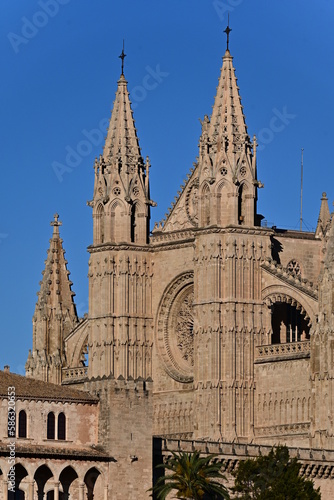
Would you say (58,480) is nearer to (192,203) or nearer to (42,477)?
(42,477)

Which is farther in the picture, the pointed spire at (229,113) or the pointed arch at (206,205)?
the pointed spire at (229,113)

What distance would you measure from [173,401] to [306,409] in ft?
29.3

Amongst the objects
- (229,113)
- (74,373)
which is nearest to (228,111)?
(229,113)

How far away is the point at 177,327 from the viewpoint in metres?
121

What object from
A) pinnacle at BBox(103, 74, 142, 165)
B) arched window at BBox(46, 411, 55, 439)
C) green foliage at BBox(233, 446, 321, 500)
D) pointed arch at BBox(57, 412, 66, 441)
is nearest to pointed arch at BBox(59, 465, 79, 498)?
pointed arch at BBox(57, 412, 66, 441)

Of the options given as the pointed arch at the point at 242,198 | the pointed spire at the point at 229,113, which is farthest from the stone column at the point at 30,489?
the pointed spire at the point at 229,113

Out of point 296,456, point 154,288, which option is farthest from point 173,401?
point 296,456

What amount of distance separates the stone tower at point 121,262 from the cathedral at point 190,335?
0.24 feet

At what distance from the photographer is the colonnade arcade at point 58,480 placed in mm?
97375

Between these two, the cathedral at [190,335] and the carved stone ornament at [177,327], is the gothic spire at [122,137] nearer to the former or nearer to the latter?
the cathedral at [190,335]

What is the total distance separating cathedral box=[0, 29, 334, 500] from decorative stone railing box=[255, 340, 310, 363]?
6cm

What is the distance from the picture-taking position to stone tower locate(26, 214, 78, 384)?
128 meters

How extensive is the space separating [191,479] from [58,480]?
15.9 feet

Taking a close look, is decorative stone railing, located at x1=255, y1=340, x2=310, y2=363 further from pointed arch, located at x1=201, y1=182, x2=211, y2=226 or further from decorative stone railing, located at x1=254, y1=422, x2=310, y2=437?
pointed arch, located at x1=201, y1=182, x2=211, y2=226
